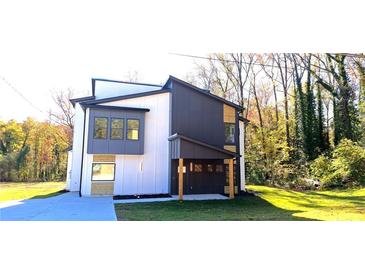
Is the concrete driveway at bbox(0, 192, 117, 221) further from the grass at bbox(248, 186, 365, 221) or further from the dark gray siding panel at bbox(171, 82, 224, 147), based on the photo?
the grass at bbox(248, 186, 365, 221)

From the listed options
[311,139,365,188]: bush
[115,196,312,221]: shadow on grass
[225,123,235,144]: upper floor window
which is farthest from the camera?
[225,123,235,144]: upper floor window

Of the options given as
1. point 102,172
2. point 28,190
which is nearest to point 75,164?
point 102,172

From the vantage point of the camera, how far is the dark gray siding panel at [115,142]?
650cm

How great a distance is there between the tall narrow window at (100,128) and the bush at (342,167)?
5563 mm

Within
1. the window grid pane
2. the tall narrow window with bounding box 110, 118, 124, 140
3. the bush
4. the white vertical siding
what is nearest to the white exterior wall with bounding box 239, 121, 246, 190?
the bush

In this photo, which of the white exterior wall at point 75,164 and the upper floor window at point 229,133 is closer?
the white exterior wall at point 75,164

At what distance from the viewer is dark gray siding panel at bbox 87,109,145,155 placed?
6.50 metres

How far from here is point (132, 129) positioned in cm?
687

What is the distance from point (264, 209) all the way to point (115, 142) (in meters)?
4.09

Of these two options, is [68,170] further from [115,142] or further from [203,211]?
[203,211]

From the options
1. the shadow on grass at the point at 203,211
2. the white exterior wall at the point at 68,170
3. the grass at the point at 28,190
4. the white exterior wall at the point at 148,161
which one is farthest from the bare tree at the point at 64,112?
the shadow on grass at the point at 203,211

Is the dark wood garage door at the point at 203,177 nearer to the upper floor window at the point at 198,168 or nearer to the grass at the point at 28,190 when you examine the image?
the upper floor window at the point at 198,168

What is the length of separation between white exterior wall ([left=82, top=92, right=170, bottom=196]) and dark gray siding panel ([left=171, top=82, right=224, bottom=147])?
1.00ft
